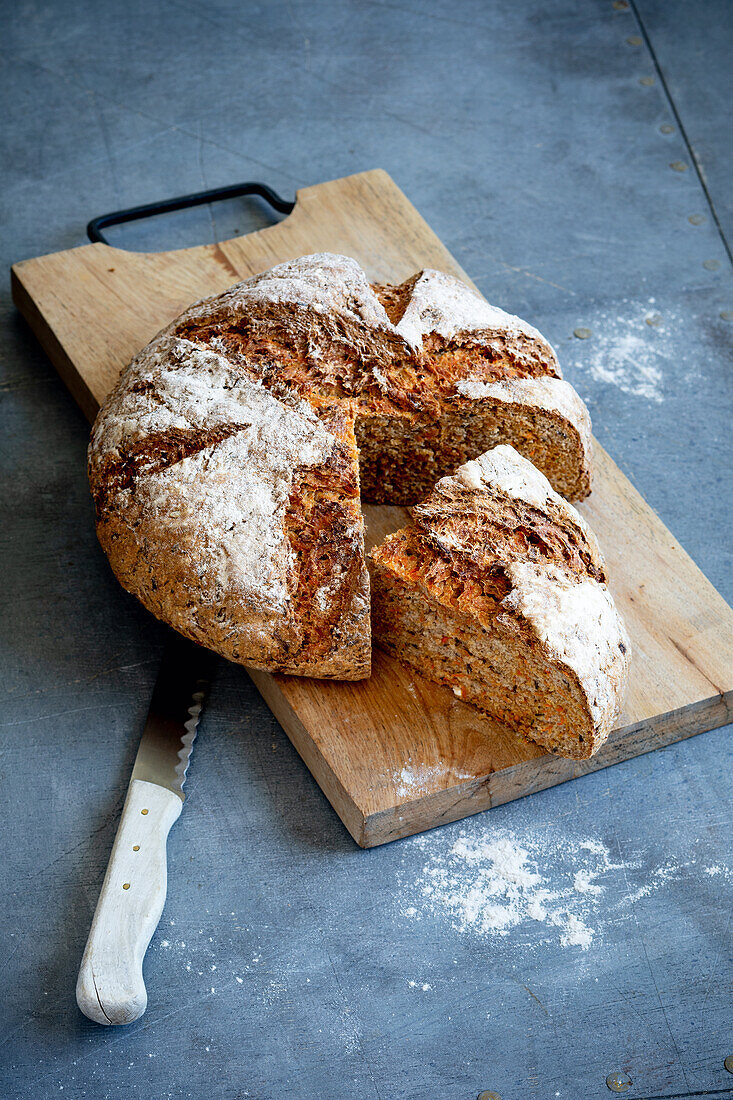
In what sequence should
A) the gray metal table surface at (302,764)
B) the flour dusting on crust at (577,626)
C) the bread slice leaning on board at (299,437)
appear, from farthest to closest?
the bread slice leaning on board at (299,437)
the flour dusting on crust at (577,626)
the gray metal table surface at (302,764)

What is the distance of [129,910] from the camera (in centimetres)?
287

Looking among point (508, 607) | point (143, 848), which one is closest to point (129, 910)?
point (143, 848)

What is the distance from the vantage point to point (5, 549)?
379cm

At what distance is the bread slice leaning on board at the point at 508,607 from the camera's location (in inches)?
120

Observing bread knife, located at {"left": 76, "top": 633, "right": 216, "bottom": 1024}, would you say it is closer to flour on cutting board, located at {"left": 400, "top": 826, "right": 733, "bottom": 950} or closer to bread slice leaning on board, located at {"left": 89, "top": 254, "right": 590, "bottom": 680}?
bread slice leaning on board, located at {"left": 89, "top": 254, "right": 590, "bottom": 680}

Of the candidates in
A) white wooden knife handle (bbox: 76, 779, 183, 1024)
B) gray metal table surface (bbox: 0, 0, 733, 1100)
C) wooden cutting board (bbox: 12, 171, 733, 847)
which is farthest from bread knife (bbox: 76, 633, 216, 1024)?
wooden cutting board (bbox: 12, 171, 733, 847)

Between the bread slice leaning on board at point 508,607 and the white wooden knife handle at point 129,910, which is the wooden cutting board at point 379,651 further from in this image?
the white wooden knife handle at point 129,910

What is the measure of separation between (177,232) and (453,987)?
11.5 ft

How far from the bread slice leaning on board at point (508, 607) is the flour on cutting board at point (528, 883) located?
328 millimetres

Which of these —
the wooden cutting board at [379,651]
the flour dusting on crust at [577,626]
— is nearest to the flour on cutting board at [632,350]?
the wooden cutting board at [379,651]

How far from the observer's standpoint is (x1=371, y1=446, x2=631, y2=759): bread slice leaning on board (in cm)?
304

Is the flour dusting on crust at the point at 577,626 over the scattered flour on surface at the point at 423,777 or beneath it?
over

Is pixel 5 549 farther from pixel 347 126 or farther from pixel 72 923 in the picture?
pixel 347 126

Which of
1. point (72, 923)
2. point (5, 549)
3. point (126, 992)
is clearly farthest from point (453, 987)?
point (5, 549)
